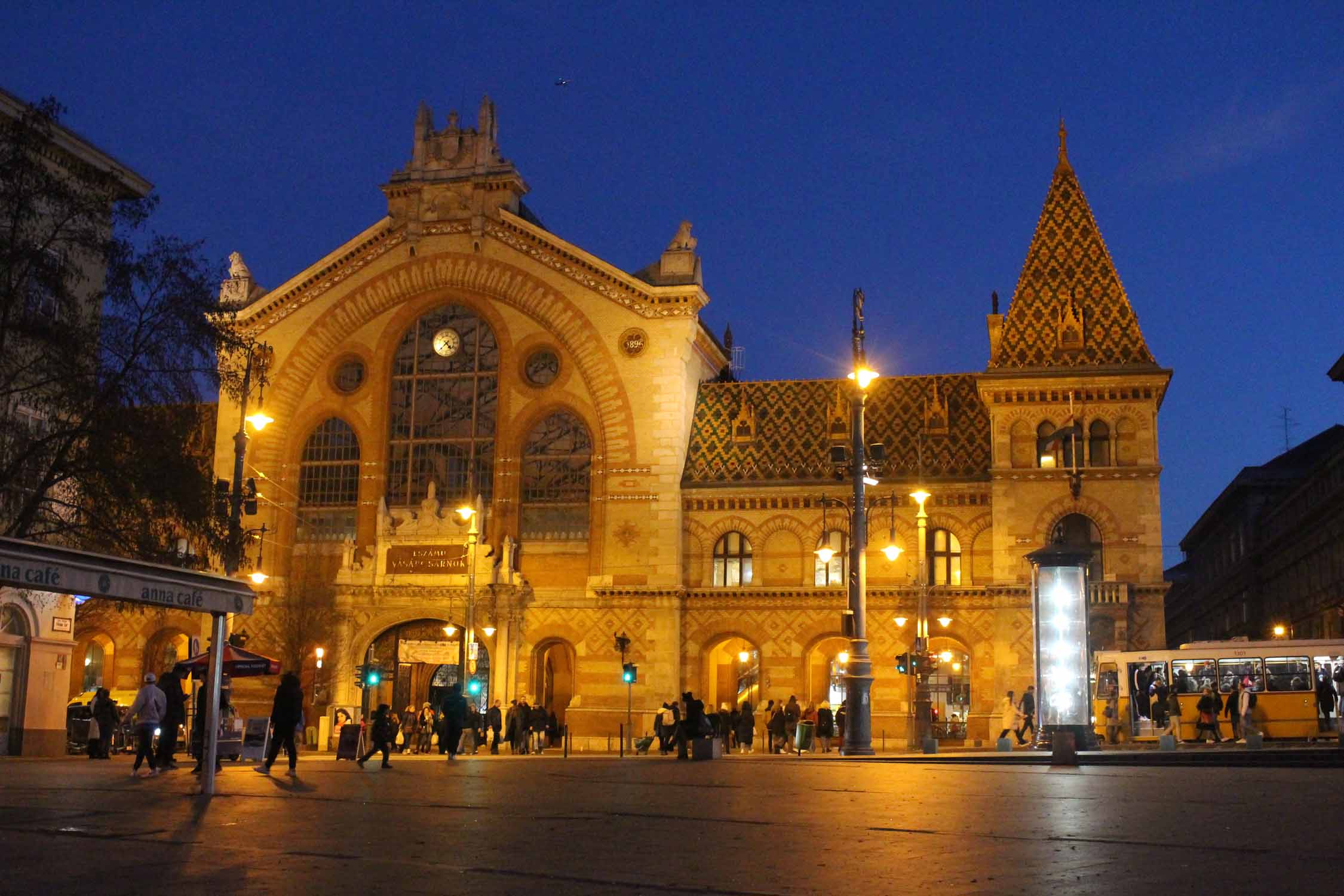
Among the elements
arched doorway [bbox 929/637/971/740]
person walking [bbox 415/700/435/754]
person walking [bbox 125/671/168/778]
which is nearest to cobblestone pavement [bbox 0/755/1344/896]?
person walking [bbox 125/671/168/778]

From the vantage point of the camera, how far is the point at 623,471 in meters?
49.7

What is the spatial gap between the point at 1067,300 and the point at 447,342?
20707 mm

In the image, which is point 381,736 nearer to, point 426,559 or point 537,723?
point 537,723

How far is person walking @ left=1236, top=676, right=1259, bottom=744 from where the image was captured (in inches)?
1497

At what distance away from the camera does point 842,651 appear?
49156 millimetres

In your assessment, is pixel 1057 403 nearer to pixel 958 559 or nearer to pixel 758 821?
pixel 958 559

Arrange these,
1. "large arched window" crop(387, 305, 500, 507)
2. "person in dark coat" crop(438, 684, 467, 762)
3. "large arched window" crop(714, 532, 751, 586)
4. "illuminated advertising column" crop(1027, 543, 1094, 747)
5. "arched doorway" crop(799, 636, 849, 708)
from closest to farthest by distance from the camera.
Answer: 1. "person in dark coat" crop(438, 684, 467, 762)
2. "illuminated advertising column" crop(1027, 543, 1094, 747)
3. "arched doorway" crop(799, 636, 849, 708)
4. "large arched window" crop(714, 532, 751, 586)
5. "large arched window" crop(387, 305, 500, 507)

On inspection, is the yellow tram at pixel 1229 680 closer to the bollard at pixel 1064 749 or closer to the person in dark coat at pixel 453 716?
the bollard at pixel 1064 749

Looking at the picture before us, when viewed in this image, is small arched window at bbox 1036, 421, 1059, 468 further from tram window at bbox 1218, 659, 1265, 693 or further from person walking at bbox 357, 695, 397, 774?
person walking at bbox 357, 695, 397, 774

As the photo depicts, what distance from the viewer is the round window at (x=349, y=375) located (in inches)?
2079

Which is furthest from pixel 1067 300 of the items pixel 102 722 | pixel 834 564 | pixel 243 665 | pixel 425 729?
pixel 102 722

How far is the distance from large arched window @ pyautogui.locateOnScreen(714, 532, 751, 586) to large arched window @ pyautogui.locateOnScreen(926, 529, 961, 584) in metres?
5.77

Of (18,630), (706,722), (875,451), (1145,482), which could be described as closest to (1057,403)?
(1145,482)

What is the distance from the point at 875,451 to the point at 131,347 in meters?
16.9
